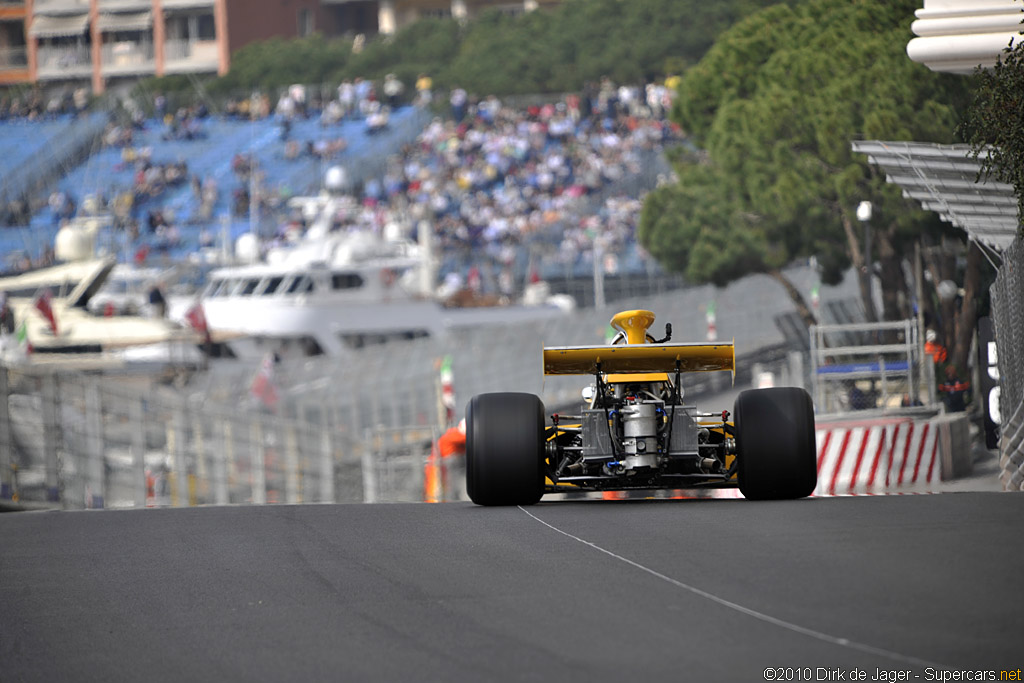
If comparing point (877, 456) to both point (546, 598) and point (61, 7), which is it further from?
point (61, 7)

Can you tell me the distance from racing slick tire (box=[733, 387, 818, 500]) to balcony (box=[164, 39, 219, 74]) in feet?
281

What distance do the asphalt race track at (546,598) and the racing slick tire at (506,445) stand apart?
2.05 feet

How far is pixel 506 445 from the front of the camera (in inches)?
391

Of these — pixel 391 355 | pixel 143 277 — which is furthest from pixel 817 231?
pixel 143 277

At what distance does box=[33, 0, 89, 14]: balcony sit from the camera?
91.1 m

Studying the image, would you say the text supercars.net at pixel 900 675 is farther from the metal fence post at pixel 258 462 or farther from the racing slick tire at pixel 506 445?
the metal fence post at pixel 258 462

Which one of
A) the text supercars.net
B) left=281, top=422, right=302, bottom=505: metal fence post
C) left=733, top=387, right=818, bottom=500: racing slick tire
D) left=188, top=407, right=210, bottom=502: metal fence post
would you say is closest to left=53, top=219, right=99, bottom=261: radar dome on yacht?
left=188, top=407, right=210, bottom=502: metal fence post

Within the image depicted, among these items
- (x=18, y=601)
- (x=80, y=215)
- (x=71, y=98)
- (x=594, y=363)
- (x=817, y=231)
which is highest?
(x=71, y=98)

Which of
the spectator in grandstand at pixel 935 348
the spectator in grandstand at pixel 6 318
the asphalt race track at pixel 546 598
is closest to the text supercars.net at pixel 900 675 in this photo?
the asphalt race track at pixel 546 598

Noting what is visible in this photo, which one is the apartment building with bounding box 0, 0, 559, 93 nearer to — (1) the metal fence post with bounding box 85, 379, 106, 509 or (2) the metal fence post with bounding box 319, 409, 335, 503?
(2) the metal fence post with bounding box 319, 409, 335, 503

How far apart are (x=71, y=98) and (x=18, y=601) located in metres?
80.9

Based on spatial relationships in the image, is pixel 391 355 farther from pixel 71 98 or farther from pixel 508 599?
pixel 71 98

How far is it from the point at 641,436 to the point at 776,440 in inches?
30.6

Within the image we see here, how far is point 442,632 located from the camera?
5.70 m
